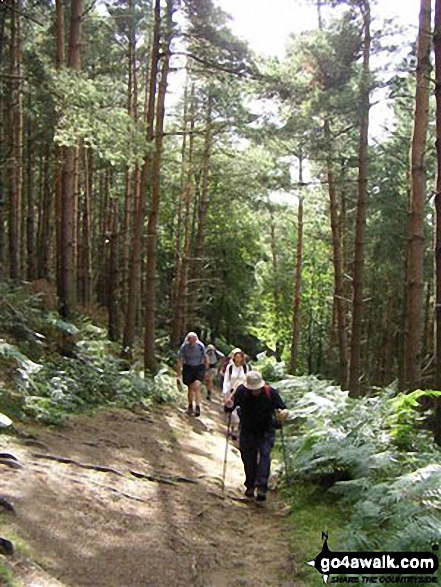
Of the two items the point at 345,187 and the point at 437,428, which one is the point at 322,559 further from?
the point at 345,187

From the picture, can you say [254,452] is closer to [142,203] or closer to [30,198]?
[142,203]

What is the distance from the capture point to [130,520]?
5.61 m

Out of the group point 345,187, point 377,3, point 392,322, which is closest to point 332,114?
point 377,3

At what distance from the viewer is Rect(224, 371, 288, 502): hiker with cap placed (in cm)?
724

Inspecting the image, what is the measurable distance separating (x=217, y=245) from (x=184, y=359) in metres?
19.9

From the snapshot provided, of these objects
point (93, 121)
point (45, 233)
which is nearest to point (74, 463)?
point (93, 121)

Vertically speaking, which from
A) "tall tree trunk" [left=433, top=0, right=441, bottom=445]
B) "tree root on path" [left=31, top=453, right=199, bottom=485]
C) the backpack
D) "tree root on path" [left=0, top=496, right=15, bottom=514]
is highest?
"tall tree trunk" [left=433, top=0, right=441, bottom=445]

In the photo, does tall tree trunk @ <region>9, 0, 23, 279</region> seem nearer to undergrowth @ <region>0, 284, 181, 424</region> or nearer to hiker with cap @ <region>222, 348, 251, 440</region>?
undergrowth @ <region>0, 284, 181, 424</region>

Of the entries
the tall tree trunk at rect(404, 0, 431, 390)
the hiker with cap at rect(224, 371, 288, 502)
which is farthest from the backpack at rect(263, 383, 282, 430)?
the tall tree trunk at rect(404, 0, 431, 390)

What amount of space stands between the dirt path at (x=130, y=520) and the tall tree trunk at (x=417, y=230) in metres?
3.65

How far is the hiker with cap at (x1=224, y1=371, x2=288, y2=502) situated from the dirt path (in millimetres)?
423

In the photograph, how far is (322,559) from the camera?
16.5 feet

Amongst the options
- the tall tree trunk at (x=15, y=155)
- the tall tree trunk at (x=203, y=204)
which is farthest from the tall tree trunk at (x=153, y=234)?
the tall tree trunk at (x=203, y=204)

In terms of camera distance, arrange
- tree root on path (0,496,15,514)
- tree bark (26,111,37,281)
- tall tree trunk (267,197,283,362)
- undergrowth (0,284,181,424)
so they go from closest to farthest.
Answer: tree root on path (0,496,15,514) < undergrowth (0,284,181,424) < tree bark (26,111,37,281) < tall tree trunk (267,197,283,362)
